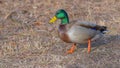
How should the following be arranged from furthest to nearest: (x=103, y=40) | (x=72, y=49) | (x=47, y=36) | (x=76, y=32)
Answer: (x=47, y=36) → (x=103, y=40) → (x=72, y=49) → (x=76, y=32)

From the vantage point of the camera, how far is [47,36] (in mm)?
6953

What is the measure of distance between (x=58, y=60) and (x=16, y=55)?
0.68 m

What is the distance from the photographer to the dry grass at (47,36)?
19.1 ft

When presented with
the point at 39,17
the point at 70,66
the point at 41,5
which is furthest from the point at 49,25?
the point at 70,66

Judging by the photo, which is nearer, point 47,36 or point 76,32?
point 76,32

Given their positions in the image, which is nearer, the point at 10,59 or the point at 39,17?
the point at 10,59

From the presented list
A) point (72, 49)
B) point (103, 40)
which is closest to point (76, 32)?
point (72, 49)

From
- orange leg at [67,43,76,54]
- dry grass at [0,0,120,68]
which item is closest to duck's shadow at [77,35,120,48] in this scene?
dry grass at [0,0,120,68]

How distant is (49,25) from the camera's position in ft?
25.0

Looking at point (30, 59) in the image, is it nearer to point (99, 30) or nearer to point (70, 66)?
point (70, 66)

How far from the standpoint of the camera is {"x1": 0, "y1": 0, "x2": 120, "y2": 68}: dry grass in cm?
583

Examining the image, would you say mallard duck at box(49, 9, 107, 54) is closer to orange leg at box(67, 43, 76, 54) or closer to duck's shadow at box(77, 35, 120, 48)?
orange leg at box(67, 43, 76, 54)

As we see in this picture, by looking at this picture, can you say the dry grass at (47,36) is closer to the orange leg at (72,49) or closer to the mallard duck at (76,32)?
the orange leg at (72,49)

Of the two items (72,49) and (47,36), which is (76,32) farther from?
(47,36)
